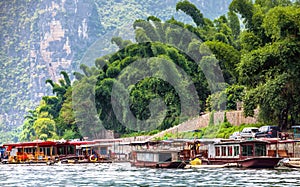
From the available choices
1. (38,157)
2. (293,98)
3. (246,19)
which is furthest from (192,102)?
(293,98)

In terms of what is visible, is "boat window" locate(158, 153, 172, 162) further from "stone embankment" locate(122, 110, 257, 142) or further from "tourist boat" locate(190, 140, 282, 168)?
"stone embankment" locate(122, 110, 257, 142)

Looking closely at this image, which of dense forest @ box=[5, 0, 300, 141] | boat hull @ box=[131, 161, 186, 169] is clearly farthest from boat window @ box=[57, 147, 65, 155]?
boat hull @ box=[131, 161, 186, 169]

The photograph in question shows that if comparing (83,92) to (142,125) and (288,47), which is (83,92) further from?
(288,47)

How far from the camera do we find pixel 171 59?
103000 millimetres

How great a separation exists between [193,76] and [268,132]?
120ft

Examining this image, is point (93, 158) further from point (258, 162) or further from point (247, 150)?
point (258, 162)

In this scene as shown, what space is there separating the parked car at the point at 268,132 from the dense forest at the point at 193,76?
1559 millimetres

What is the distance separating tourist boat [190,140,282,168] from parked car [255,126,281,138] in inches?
181

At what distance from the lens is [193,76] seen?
338ft

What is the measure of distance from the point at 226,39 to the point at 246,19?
15926 millimetres

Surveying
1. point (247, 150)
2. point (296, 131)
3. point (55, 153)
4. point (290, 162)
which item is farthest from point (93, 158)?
point (290, 162)

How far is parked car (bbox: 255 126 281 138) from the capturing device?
66363 mm

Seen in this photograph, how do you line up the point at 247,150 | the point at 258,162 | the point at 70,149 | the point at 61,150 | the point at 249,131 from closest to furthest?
1. the point at 258,162
2. the point at 247,150
3. the point at 249,131
4. the point at 61,150
5. the point at 70,149

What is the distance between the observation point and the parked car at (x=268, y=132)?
66.4 meters
